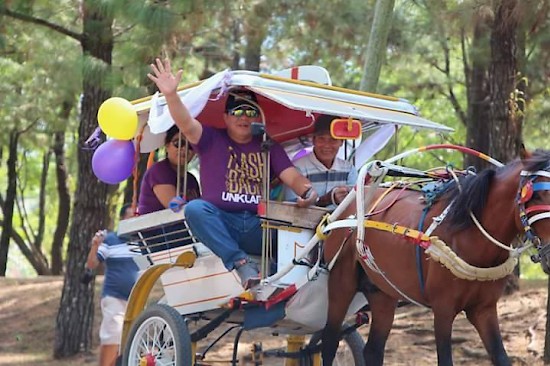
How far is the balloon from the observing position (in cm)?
701

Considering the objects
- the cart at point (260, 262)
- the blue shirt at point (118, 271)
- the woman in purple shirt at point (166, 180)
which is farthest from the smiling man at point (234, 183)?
the blue shirt at point (118, 271)

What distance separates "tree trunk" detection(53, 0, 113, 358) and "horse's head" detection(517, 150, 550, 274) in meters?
6.88

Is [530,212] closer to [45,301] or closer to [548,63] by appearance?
[548,63]

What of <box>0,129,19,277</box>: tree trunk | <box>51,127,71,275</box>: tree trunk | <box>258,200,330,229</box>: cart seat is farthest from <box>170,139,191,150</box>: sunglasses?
<box>51,127,71,275</box>: tree trunk

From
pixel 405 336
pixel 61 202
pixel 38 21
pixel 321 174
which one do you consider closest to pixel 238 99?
pixel 321 174

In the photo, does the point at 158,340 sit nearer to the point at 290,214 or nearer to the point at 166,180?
the point at 166,180

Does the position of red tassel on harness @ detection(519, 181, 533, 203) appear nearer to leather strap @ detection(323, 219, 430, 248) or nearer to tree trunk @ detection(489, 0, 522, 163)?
leather strap @ detection(323, 219, 430, 248)

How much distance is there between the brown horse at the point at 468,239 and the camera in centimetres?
541

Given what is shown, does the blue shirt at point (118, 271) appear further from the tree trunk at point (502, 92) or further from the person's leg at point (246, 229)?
the tree trunk at point (502, 92)

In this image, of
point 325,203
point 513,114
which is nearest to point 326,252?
point 325,203

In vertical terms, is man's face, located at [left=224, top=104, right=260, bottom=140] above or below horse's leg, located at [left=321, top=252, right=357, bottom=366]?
above

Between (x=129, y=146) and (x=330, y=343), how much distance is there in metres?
2.28

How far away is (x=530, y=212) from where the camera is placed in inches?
210

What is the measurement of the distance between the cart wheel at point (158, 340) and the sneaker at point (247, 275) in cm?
61
